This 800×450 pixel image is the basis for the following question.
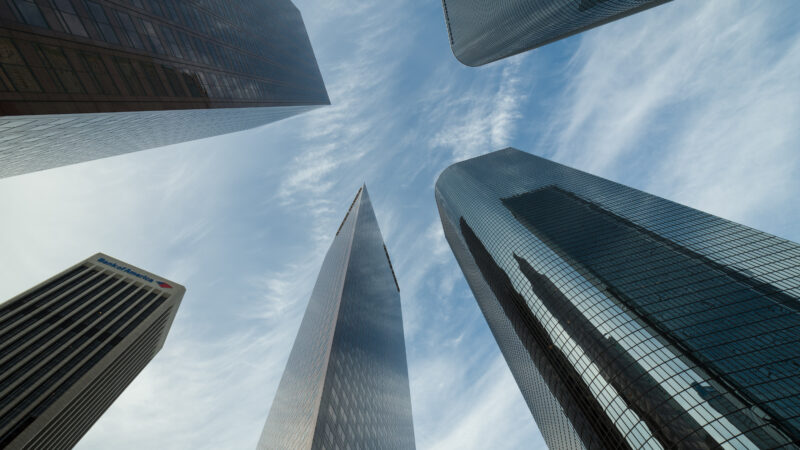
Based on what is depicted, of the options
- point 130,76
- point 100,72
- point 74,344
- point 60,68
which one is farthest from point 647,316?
point 74,344

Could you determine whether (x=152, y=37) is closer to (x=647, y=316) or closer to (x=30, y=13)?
(x=30, y=13)

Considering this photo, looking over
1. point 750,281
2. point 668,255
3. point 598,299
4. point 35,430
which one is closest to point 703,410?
point 598,299

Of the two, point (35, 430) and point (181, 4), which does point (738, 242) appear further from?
point (35, 430)

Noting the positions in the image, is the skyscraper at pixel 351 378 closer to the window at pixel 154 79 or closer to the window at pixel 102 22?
the window at pixel 154 79

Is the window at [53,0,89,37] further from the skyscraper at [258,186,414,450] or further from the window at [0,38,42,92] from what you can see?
the skyscraper at [258,186,414,450]

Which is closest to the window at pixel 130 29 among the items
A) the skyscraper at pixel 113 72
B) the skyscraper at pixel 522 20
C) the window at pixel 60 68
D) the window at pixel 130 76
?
the skyscraper at pixel 113 72

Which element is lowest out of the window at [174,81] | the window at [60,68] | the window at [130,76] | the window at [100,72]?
the window at [60,68]

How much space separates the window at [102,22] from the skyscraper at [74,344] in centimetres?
5175

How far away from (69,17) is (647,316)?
7358 cm

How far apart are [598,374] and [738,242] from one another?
4494 centimetres

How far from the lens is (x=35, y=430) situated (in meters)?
44.3

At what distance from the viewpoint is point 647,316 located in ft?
170

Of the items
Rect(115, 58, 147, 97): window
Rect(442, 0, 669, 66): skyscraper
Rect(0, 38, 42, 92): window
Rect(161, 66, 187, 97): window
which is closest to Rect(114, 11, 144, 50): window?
Rect(115, 58, 147, 97): window

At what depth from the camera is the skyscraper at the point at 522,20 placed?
8706 cm
